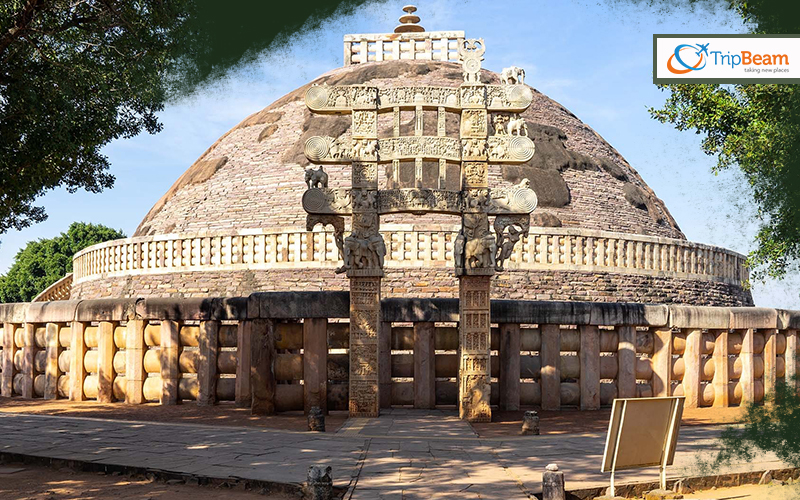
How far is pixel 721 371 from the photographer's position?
1163 centimetres

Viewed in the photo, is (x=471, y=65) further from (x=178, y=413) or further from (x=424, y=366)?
(x=178, y=413)

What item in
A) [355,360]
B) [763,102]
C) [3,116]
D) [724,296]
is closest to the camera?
[3,116]

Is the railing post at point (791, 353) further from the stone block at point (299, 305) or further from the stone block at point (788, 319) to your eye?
the stone block at point (299, 305)

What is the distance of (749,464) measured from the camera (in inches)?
271

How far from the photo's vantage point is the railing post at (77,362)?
468 inches

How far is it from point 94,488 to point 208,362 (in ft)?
15.2

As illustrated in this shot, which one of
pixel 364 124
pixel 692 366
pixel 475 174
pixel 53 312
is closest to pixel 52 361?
pixel 53 312

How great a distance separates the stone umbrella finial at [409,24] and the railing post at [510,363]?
89.6 ft

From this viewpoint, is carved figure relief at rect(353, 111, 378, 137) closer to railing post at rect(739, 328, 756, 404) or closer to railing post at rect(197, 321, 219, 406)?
railing post at rect(197, 321, 219, 406)

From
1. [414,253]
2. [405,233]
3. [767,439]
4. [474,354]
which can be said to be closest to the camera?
[767,439]

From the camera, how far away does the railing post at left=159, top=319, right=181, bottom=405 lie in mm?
11180

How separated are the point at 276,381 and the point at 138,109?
488cm

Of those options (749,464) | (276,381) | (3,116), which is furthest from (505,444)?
(3,116)

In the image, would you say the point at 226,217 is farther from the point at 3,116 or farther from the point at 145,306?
the point at 3,116
